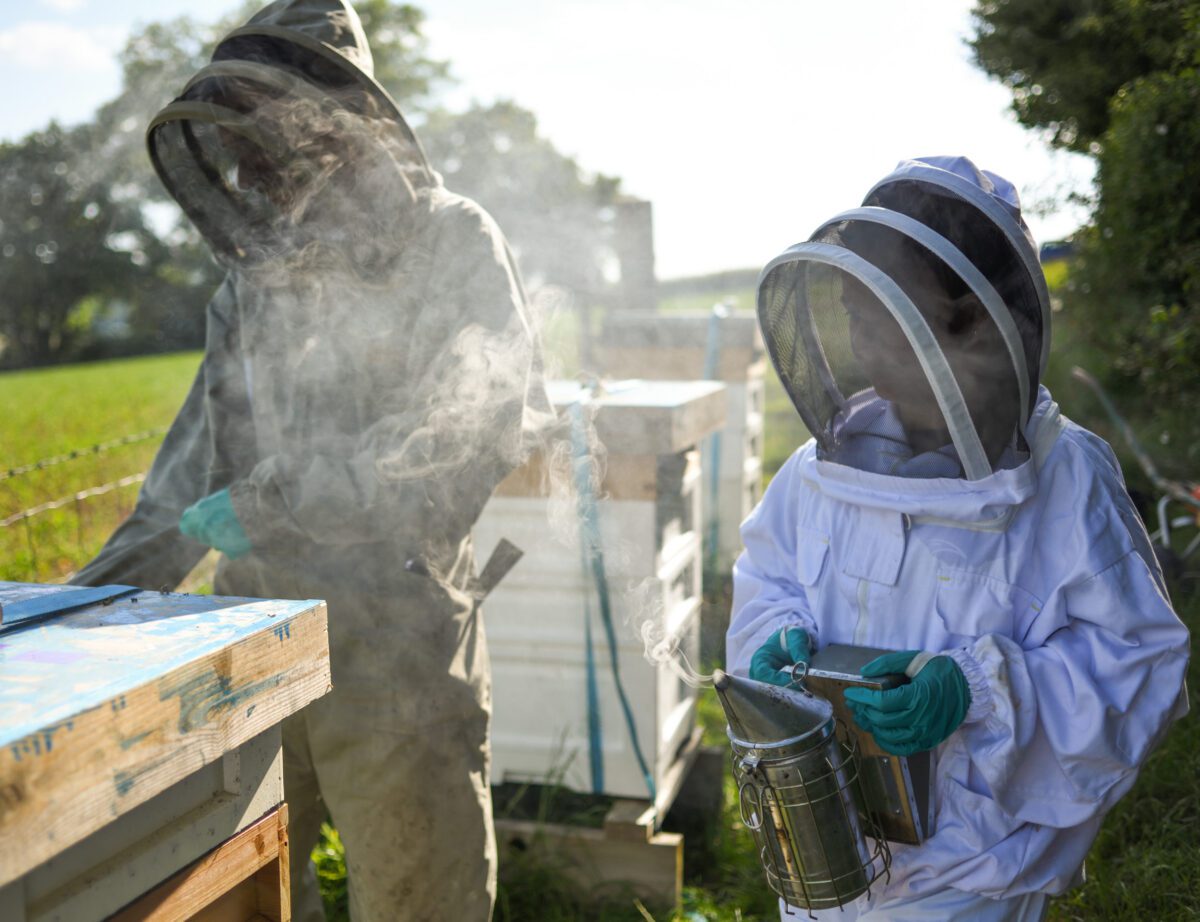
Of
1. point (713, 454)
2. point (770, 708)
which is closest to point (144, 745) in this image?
Answer: point (770, 708)

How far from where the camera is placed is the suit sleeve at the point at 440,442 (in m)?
1.93

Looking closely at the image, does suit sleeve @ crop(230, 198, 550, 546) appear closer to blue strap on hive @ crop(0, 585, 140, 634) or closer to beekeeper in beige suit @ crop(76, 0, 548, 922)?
beekeeper in beige suit @ crop(76, 0, 548, 922)

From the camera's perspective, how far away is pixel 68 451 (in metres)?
7.05

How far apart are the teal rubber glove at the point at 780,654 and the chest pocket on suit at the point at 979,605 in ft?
0.75

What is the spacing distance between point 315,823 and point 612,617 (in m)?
0.91

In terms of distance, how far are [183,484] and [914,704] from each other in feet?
5.64

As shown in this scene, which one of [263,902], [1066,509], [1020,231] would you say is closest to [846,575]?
[1066,509]

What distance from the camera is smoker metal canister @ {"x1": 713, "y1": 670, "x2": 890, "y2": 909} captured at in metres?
1.42

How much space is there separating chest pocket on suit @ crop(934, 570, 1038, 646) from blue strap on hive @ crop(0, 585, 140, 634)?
122cm

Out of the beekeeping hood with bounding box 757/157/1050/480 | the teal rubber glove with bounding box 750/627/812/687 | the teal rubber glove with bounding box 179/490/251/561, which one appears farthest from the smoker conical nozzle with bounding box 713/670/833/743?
the teal rubber glove with bounding box 179/490/251/561

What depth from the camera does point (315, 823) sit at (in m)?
2.25

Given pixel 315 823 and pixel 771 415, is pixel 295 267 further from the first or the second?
pixel 771 415

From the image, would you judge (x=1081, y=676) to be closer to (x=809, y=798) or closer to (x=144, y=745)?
(x=809, y=798)

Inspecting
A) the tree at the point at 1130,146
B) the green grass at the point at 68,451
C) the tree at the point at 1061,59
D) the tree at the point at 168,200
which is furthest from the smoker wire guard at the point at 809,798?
the tree at the point at 168,200
